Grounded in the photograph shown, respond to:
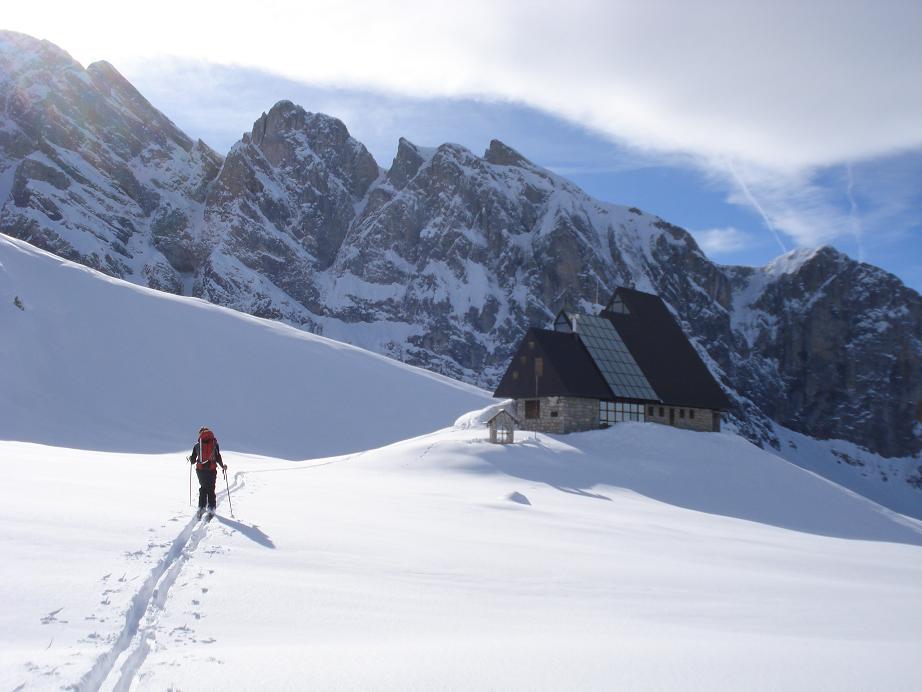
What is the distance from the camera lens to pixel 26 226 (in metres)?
148

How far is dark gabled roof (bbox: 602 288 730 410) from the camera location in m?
42.2

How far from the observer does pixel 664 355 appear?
43812 millimetres

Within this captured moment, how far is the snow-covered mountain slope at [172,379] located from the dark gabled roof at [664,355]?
17409mm

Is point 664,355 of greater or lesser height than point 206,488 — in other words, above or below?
above

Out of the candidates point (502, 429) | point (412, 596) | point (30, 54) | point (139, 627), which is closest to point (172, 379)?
point (502, 429)

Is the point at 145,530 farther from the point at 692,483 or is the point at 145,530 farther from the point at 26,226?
the point at 26,226

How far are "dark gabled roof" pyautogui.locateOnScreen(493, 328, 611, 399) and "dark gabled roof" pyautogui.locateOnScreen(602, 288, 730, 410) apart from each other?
3586 mm

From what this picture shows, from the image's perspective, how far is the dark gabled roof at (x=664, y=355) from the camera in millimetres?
42188

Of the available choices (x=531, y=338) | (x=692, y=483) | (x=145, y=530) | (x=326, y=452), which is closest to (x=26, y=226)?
(x=326, y=452)

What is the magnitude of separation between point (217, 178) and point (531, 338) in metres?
163

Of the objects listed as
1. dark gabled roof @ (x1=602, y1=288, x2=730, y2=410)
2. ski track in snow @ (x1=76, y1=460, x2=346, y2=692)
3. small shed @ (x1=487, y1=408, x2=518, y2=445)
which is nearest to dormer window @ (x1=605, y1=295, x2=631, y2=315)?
dark gabled roof @ (x1=602, y1=288, x2=730, y2=410)

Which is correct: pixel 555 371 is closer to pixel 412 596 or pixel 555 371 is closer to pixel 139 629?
pixel 412 596

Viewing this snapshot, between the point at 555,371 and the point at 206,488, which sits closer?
the point at 206,488

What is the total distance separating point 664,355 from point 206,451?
3177 centimetres
